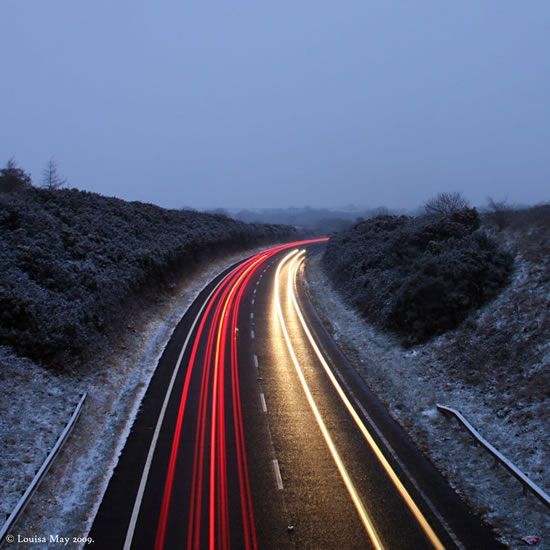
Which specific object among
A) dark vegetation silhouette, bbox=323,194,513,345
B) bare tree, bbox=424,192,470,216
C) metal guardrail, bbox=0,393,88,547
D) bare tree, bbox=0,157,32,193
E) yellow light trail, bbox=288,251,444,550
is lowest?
yellow light trail, bbox=288,251,444,550

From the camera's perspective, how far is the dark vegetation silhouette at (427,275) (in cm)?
1995

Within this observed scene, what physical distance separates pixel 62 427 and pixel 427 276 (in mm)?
16980

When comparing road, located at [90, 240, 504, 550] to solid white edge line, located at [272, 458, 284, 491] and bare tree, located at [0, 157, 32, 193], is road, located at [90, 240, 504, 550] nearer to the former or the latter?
solid white edge line, located at [272, 458, 284, 491]

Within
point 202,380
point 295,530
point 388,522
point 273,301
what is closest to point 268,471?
point 295,530

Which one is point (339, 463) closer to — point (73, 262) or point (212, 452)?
point (212, 452)

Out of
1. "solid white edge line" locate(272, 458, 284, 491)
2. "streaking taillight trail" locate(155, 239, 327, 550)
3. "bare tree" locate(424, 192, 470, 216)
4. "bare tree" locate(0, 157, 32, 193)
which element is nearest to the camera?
"streaking taillight trail" locate(155, 239, 327, 550)

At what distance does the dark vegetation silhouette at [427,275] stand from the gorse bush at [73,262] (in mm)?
13718

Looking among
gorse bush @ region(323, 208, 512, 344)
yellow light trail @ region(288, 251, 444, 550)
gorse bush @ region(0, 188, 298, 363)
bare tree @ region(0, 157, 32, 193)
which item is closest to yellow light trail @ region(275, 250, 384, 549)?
yellow light trail @ region(288, 251, 444, 550)

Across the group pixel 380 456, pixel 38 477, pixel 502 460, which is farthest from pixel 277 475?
pixel 38 477

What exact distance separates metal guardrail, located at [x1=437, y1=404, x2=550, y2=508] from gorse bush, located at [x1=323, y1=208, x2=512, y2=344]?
656 centimetres

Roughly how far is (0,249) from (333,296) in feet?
67.7

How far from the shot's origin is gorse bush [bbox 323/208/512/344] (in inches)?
786

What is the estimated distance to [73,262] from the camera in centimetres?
2362

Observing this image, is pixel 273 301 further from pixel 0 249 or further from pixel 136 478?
pixel 136 478
